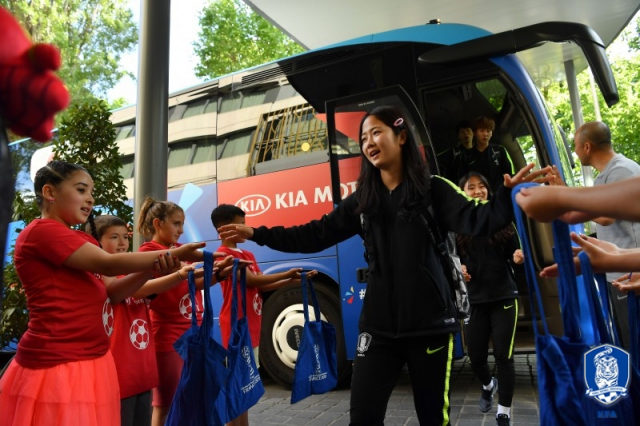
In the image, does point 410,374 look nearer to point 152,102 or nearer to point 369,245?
point 369,245

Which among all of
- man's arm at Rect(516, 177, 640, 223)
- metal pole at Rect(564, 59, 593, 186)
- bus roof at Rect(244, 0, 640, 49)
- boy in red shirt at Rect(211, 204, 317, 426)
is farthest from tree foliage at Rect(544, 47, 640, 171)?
man's arm at Rect(516, 177, 640, 223)

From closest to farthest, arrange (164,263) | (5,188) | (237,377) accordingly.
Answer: (5,188)
(164,263)
(237,377)

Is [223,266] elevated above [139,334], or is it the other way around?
[223,266]

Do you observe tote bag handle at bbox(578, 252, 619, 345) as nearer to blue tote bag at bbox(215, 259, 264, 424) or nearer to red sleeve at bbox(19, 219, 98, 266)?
blue tote bag at bbox(215, 259, 264, 424)

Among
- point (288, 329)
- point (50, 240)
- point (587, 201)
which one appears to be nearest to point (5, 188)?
point (587, 201)

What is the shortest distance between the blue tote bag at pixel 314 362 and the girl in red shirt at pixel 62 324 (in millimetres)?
1364

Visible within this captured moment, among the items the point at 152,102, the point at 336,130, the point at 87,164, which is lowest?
the point at 87,164

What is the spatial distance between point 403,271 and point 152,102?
3022 mm

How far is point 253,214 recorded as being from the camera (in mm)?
7102

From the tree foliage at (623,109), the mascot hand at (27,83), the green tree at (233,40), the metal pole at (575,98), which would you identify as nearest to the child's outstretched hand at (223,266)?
the mascot hand at (27,83)

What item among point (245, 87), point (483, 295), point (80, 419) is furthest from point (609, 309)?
point (245, 87)

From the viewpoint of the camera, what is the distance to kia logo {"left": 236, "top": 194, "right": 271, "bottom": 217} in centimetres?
704

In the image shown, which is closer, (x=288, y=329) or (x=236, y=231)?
(x=236, y=231)

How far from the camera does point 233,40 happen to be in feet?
69.1
